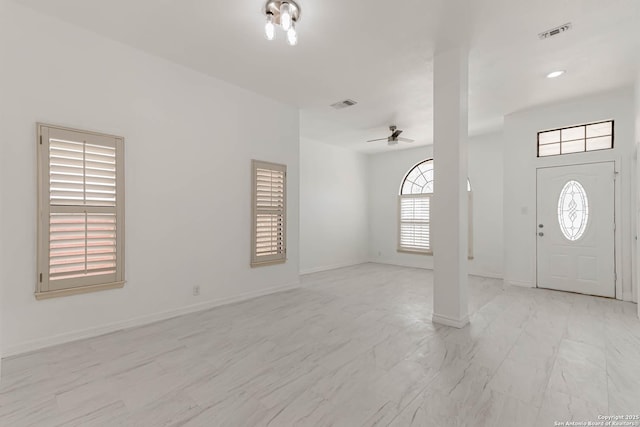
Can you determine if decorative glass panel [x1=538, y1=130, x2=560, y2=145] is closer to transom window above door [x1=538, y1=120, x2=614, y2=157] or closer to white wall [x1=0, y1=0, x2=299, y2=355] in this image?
transom window above door [x1=538, y1=120, x2=614, y2=157]

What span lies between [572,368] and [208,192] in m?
4.04

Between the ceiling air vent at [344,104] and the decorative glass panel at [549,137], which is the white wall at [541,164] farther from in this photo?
the ceiling air vent at [344,104]

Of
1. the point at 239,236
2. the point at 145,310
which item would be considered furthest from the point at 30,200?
the point at 239,236

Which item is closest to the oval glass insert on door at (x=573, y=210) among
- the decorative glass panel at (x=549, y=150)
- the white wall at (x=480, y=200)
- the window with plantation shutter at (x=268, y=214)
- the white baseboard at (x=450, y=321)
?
the decorative glass panel at (x=549, y=150)

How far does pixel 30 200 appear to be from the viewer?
2.62m

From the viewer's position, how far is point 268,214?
4539 millimetres

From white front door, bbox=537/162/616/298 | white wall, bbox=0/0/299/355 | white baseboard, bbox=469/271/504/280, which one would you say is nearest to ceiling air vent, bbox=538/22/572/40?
white front door, bbox=537/162/616/298

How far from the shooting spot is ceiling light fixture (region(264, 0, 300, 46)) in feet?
7.82

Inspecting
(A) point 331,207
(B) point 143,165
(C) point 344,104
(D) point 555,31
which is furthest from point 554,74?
(B) point 143,165

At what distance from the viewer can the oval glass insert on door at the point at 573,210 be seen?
464 centimetres

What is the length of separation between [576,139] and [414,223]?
3.51m

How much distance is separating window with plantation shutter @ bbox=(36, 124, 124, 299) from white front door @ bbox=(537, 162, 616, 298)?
6127 millimetres

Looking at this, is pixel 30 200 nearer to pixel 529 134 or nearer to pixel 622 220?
pixel 529 134

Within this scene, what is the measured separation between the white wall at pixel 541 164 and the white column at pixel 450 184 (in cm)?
263
